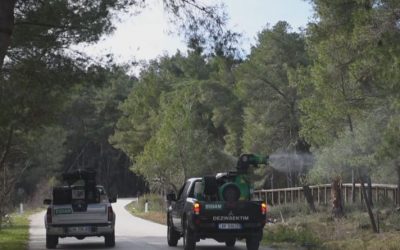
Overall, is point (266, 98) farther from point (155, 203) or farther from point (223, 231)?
point (223, 231)

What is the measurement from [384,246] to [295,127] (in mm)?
A: 28098

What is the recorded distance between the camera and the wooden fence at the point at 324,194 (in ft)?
124

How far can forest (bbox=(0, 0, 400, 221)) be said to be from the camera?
15969 mm

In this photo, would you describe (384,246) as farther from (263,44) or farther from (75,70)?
(263,44)

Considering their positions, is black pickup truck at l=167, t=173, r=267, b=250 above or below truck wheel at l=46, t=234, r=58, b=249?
above

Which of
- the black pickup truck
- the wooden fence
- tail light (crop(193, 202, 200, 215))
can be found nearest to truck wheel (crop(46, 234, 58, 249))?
the black pickup truck

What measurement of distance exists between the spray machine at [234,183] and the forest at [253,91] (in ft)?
7.88

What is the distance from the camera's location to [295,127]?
45000 millimetres

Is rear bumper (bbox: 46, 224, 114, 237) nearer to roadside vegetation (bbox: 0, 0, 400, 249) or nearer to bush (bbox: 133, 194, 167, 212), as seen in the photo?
roadside vegetation (bbox: 0, 0, 400, 249)

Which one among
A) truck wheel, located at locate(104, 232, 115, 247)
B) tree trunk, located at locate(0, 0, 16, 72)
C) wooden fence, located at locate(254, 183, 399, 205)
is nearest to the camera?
tree trunk, located at locate(0, 0, 16, 72)

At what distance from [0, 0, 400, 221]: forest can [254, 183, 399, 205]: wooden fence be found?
139 cm

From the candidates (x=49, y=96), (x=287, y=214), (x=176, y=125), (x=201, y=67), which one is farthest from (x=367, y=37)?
(x=201, y=67)

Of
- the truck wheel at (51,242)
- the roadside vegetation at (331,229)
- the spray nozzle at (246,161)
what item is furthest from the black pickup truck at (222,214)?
the truck wheel at (51,242)

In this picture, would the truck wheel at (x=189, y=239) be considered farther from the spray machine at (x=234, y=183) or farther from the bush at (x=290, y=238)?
the bush at (x=290, y=238)
